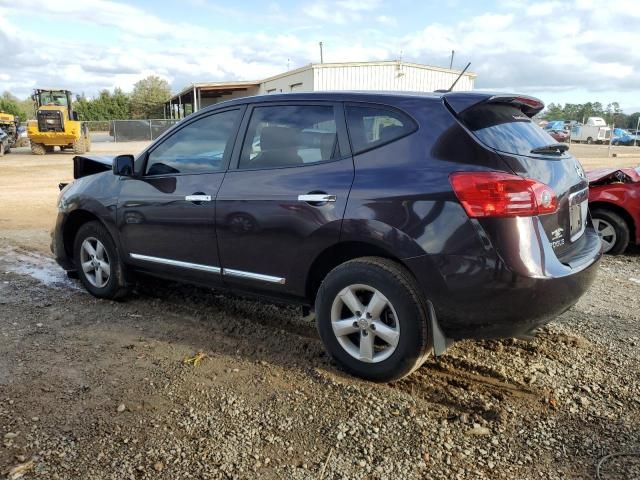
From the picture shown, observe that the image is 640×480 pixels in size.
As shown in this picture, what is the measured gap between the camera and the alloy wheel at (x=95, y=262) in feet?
16.1

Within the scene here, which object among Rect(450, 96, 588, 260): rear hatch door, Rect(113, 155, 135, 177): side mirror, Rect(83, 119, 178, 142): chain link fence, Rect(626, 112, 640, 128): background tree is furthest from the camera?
Rect(626, 112, 640, 128): background tree

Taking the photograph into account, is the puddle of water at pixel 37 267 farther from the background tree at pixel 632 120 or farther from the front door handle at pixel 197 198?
the background tree at pixel 632 120

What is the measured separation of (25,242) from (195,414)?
5.46 m

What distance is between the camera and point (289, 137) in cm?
376

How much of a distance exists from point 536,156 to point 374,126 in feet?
3.23

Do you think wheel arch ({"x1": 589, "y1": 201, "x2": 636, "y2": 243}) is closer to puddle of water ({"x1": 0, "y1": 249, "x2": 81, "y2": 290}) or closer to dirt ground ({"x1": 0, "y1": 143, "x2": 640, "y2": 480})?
dirt ground ({"x1": 0, "y1": 143, "x2": 640, "y2": 480})

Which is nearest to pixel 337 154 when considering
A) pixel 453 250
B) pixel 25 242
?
pixel 453 250

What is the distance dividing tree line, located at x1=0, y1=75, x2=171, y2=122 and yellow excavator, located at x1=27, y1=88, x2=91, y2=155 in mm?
35758

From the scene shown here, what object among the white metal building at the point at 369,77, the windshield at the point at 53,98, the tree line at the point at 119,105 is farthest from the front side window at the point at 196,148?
the tree line at the point at 119,105

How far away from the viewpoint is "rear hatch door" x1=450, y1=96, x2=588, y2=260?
312cm

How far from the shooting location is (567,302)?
10.5 feet

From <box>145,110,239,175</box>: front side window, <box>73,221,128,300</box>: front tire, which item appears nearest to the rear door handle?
<box>145,110,239,175</box>: front side window

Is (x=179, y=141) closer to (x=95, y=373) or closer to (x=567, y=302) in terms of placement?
(x=95, y=373)

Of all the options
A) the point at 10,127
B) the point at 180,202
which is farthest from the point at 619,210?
the point at 10,127
